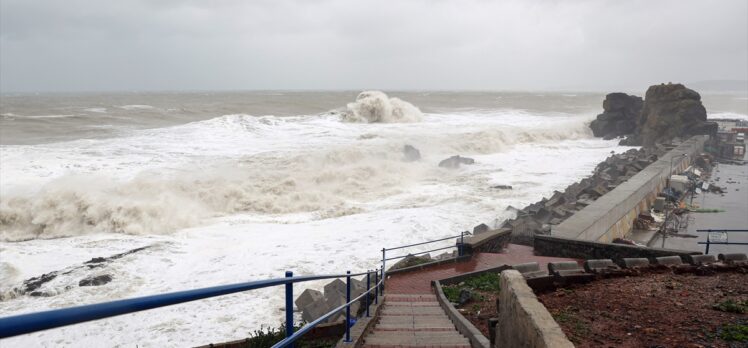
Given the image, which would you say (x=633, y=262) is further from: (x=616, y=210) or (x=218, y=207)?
(x=218, y=207)

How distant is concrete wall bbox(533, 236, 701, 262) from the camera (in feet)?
30.9

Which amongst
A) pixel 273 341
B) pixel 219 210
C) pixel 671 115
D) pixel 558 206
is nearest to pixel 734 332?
pixel 273 341

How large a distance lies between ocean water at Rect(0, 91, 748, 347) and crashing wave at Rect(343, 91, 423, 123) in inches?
509

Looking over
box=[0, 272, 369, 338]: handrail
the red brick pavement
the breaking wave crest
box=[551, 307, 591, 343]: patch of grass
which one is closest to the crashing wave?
the breaking wave crest

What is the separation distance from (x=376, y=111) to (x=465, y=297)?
44254 millimetres

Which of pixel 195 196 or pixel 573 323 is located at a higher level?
pixel 573 323

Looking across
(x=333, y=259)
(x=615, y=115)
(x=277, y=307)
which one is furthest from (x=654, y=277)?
(x=615, y=115)

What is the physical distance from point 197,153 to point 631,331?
2726cm

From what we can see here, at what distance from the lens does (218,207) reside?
1859cm

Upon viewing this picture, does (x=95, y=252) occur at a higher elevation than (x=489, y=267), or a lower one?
lower

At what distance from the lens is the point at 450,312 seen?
6.77 metres

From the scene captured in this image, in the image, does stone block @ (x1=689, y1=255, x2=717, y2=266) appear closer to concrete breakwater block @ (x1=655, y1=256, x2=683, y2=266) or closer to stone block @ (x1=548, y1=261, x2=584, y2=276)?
Result: concrete breakwater block @ (x1=655, y1=256, x2=683, y2=266)

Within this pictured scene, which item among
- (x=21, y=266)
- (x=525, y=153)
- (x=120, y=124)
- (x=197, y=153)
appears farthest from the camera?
(x=120, y=124)

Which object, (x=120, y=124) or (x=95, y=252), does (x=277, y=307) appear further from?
(x=120, y=124)
